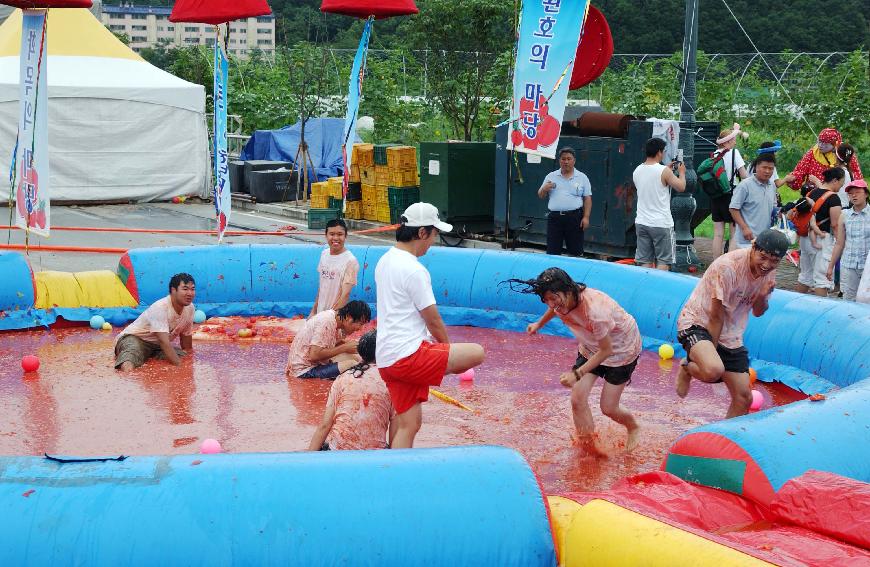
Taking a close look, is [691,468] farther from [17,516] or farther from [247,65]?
[247,65]

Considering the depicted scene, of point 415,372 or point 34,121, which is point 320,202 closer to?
point 34,121

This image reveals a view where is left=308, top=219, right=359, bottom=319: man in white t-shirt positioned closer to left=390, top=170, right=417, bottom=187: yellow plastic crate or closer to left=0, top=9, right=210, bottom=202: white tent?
left=390, top=170, right=417, bottom=187: yellow plastic crate

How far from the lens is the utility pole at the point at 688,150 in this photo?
13.7 metres

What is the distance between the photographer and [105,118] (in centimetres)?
2216

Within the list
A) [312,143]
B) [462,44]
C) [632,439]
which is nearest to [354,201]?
[312,143]

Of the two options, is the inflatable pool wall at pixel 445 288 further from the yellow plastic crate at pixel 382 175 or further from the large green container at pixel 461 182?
the yellow plastic crate at pixel 382 175

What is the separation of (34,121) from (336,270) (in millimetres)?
3883

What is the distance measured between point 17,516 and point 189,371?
16.8 feet

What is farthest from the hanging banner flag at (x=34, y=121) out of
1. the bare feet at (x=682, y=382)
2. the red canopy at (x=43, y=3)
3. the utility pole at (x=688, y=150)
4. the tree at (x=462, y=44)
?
the tree at (x=462, y=44)

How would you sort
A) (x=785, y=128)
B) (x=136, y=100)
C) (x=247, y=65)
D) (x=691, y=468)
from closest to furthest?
1. (x=691, y=468)
2. (x=136, y=100)
3. (x=785, y=128)
4. (x=247, y=65)

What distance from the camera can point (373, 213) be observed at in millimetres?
19578

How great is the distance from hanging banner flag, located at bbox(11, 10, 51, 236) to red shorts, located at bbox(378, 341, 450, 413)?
6.59 metres

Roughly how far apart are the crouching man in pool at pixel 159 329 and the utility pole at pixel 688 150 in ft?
22.7

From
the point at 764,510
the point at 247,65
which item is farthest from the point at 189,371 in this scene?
the point at 247,65
